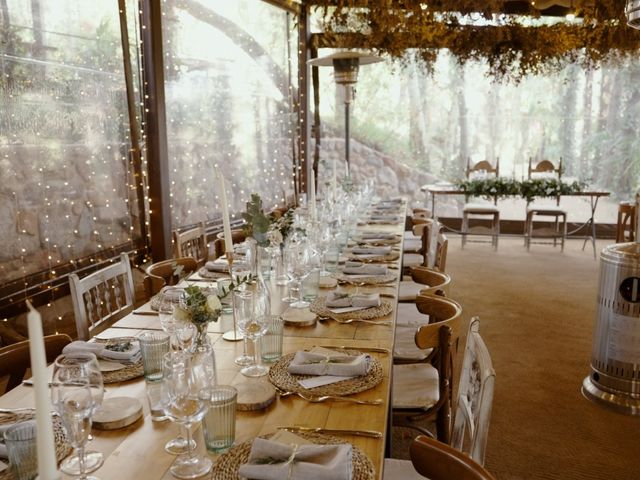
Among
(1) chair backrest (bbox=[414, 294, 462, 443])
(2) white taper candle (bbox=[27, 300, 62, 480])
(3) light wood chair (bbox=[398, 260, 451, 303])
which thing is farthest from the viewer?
(3) light wood chair (bbox=[398, 260, 451, 303])

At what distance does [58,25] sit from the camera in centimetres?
373

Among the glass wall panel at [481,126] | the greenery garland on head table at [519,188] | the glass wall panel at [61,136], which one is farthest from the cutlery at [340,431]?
the glass wall panel at [481,126]

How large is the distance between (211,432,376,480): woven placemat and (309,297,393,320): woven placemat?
0.98 meters

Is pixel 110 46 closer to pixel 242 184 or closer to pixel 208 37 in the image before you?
pixel 208 37

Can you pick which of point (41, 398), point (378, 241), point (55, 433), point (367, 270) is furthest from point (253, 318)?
point (378, 241)

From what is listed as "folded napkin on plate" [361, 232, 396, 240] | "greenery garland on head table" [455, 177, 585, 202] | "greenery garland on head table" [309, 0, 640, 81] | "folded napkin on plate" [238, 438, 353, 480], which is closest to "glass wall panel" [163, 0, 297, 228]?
"greenery garland on head table" [309, 0, 640, 81]

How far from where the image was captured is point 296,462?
4.10ft

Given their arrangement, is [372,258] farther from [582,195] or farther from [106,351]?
[582,195]

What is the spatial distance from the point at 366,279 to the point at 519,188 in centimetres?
558

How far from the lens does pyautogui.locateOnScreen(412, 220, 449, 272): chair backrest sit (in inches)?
139

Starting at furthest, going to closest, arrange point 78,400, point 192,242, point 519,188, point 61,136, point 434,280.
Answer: point 519,188, point 192,242, point 61,136, point 434,280, point 78,400

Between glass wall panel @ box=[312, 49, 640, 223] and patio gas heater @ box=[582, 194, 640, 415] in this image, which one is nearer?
patio gas heater @ box=[582, 194, 640, 415]

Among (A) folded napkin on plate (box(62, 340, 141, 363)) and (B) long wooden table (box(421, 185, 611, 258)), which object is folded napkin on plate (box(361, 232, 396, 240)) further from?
(B) long wooden table (box(421, 185, 611, 258))

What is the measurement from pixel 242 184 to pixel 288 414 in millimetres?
5207
